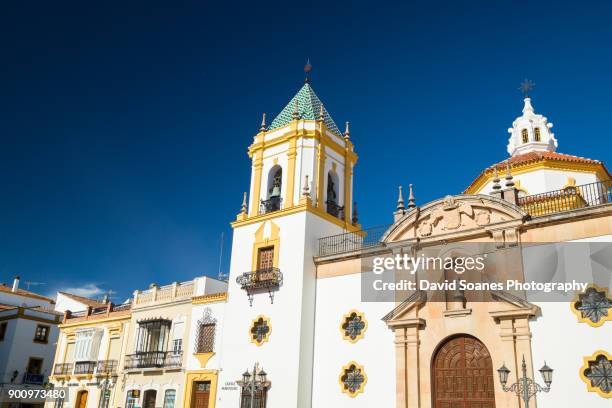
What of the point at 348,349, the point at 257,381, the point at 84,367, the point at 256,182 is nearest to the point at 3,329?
the point at 84,367

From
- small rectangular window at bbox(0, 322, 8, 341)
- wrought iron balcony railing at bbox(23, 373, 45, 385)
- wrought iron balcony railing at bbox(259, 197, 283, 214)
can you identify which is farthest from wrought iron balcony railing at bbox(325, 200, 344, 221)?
small rectangular window at bbox(0, 322, 8, 341)

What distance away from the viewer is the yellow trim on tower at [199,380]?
2153 cm

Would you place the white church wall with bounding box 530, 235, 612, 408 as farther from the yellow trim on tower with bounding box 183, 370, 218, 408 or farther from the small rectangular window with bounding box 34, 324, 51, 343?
the small rectangular window with bounding box 34, 324, 51, 343

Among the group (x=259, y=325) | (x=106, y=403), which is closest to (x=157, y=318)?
(x=106, y=403)

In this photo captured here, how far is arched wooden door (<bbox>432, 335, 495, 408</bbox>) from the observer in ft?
51.8

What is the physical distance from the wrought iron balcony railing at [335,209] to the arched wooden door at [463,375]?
764cm

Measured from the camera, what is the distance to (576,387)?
14.2 meters

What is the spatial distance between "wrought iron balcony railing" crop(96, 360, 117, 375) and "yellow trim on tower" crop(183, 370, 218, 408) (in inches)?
228

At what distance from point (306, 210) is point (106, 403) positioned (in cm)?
1408

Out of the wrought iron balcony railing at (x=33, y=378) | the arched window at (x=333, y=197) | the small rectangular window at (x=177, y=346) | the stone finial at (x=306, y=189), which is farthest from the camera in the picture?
the wrought iron balcony railing at (x=33, y=378)

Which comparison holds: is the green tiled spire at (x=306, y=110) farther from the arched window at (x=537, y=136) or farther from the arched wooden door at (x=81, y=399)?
the arched wooden door at (x=81, y=399)

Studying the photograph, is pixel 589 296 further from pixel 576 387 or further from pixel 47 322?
pixel 47 322

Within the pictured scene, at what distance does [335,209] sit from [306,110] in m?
4.57

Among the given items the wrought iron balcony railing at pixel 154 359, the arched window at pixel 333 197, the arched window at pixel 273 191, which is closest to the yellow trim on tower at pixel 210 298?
the wrought iron balcony railing at pixel 154 359
